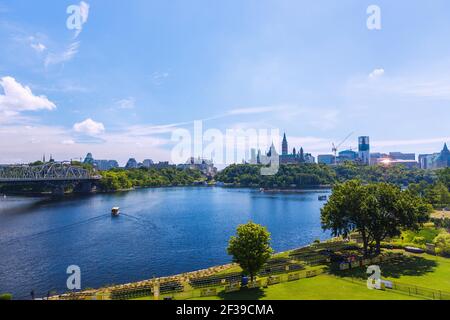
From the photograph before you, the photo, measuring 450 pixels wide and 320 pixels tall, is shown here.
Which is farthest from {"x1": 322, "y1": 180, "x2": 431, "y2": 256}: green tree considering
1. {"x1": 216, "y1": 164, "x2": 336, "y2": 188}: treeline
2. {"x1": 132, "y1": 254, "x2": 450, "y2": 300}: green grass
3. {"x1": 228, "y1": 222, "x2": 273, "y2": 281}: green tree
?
{"x1": 216, "y1": 164, "x2": 336, "y2": 188}: treeline

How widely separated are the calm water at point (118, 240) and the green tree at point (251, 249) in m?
14.0

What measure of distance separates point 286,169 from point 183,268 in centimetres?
16103

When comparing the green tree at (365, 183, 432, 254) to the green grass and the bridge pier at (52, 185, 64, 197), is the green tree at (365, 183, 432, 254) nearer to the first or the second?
the green grass

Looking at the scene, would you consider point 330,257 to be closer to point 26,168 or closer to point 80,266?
point 80,266

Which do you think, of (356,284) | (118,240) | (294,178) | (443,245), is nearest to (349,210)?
(443,245)

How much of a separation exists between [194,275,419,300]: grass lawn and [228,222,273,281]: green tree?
2.18 metres

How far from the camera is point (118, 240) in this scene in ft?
181

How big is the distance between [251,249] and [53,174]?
5972 inches

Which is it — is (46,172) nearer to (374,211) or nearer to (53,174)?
(53,174)

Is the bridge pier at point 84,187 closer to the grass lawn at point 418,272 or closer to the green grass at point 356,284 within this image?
the green grass at point 356,284

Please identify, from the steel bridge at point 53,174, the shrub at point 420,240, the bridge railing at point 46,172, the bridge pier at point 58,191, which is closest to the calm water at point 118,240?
the shrub at point 420,240

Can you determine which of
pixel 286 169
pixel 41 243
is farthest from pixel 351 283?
pixel 286 169

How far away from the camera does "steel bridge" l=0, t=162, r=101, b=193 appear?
12888 cm

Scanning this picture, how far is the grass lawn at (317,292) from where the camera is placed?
2322cm
